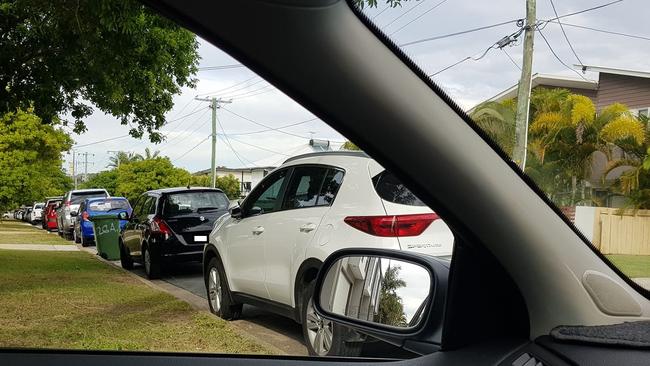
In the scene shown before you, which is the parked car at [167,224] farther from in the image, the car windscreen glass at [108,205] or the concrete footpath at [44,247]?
the concrete footpath at [44,247]

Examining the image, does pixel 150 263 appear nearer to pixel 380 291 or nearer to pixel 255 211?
pixel 255 211

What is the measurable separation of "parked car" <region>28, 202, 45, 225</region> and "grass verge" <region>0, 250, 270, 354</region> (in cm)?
42

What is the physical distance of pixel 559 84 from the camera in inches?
60.7

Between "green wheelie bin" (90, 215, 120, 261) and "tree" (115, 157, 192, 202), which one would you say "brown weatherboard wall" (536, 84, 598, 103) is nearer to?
"tree" (115, 157, 192, 202)

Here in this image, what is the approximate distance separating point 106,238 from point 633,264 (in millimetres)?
3217

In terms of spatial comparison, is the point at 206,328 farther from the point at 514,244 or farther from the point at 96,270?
the point at 514,244

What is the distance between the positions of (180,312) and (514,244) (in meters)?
2.49

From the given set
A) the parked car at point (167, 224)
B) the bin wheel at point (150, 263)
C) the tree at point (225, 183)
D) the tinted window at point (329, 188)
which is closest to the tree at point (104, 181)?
the parked car at point (167, 224)

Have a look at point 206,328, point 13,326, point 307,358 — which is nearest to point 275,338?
point 206,328

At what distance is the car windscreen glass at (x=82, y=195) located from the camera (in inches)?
128

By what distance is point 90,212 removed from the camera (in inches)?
145

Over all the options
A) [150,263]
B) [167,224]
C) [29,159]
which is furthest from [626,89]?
[29,159]

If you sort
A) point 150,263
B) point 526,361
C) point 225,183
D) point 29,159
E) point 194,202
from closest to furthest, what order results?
point 526,361, point 225,183, point 194,202, point 150,263, point 29,159

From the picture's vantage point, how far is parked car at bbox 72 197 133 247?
10.8ft
